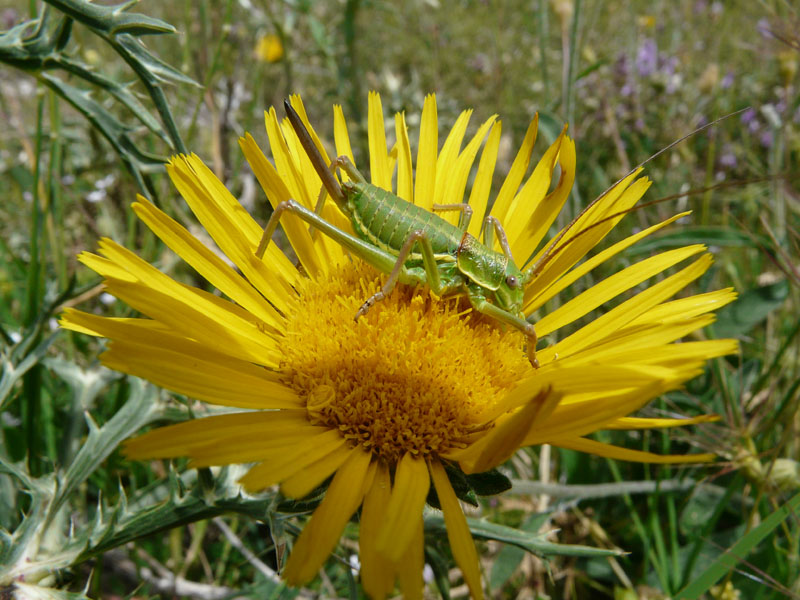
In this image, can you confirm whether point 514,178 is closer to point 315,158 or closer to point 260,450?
point 315,158

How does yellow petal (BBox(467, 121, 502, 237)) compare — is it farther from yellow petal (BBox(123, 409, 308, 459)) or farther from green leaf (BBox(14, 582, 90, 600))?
green leaf (BBox(14, 582, 90, 600))

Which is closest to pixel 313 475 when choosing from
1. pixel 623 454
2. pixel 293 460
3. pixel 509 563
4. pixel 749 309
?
pixel 293 460

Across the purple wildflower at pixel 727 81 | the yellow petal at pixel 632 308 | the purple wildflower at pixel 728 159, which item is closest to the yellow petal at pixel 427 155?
the yellow petal at pixel 632 308

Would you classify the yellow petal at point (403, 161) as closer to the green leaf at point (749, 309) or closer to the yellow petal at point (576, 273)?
the yellow petal at point (576, 273)

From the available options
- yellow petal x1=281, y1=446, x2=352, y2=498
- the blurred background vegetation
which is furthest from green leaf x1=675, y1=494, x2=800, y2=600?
yellow petal x1=281, y1=446, x2=352, y2=498

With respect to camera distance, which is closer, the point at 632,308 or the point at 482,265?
the point at 632,308

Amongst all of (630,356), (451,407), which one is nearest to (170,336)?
(451,407)
